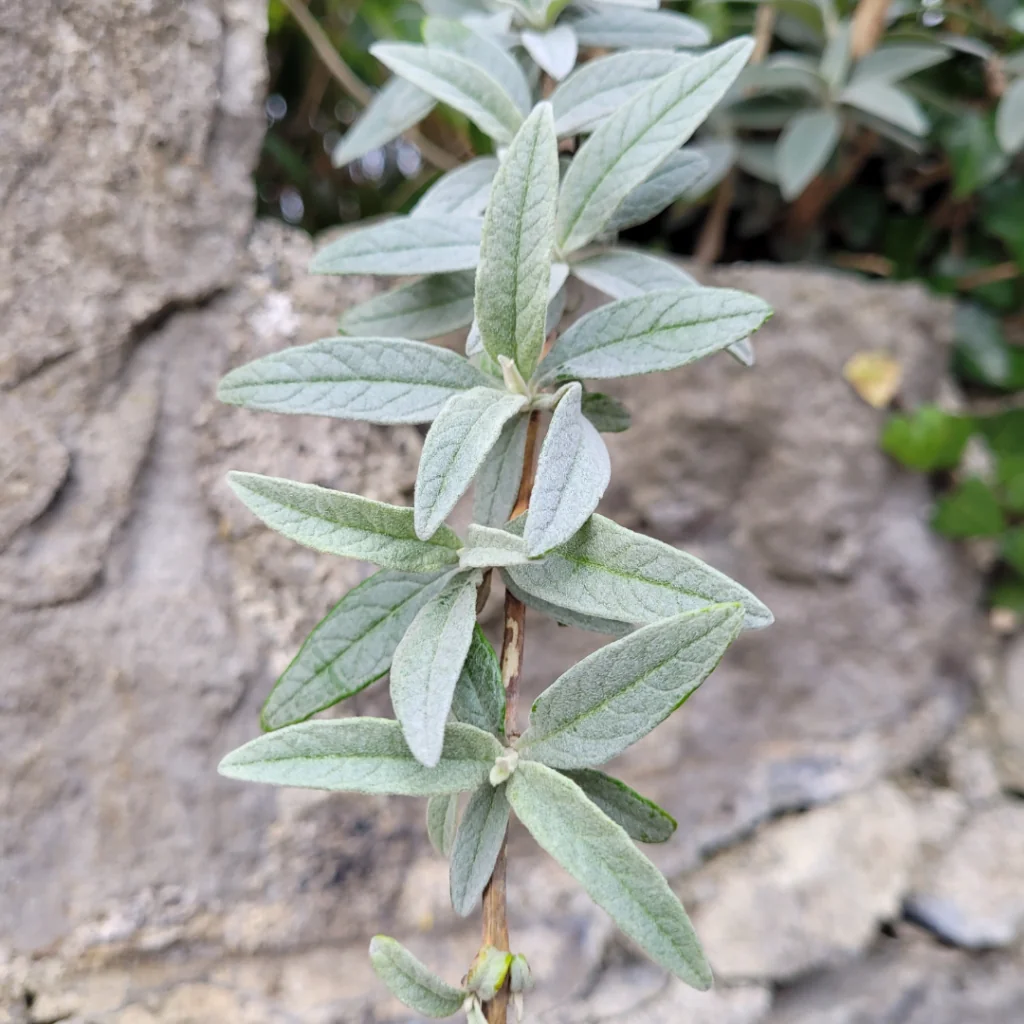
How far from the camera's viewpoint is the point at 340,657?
0.52m

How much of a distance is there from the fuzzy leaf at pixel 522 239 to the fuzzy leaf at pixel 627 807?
27 centimetres

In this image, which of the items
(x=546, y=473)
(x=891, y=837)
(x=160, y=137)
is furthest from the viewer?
(x=891, y=837)

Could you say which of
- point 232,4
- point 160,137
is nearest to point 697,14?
point 232,4

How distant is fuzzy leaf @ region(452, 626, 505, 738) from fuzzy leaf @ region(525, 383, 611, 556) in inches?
3.5

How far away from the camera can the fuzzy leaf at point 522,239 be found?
1.50 feet

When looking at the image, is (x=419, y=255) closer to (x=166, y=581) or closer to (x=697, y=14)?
(x=166, y=581)

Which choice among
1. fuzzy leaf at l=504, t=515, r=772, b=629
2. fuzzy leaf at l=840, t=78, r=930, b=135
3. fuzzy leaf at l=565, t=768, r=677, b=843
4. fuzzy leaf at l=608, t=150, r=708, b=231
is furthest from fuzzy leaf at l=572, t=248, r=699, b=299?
fuzzy leaf at l=840, t=78, r=930, b=135

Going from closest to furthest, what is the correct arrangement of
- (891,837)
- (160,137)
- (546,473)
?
(546,473), (160,137), (891,837)

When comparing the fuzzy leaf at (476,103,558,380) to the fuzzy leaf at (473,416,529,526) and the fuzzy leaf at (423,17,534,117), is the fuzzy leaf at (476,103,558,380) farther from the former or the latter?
the fuzzy leaf at (423,17,534,117)

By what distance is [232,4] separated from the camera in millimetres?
750

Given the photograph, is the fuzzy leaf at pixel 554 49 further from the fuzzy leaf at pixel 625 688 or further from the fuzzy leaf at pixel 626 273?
the fuzzy leaf at pixel 625 688

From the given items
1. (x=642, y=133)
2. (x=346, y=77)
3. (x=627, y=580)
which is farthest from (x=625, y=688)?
(x=346, y=77)

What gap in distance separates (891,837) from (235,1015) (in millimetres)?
803

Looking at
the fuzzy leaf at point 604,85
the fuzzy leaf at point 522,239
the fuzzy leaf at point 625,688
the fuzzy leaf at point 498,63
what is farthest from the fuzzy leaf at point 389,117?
the fuzzy leaf at point 625,688
